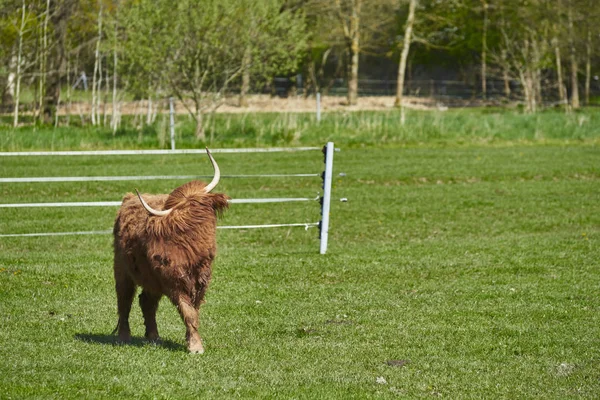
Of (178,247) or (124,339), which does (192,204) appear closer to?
(178,247)

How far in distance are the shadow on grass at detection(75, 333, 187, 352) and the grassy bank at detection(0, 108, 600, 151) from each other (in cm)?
1841

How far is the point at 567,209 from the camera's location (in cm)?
1966

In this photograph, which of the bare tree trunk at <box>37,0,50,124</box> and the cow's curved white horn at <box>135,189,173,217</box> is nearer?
the cow's curved white horn at <box>135,189,173,217</box>

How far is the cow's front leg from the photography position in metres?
7.65

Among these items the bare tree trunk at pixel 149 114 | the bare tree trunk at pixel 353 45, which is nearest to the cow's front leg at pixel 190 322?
the bare tree trunk at pixel 149 114

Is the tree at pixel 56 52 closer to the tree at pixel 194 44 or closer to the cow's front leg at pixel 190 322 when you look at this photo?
the tree at pixel 194 44

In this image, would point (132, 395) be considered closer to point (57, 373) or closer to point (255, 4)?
point (57, 373)

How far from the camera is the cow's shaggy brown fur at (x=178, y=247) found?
301 inches

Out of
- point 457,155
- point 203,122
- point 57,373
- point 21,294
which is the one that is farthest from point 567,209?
point 203,122

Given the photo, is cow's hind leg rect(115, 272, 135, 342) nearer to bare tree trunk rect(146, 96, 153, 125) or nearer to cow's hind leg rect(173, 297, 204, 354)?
cow's hind leg rect(173, 297, 204, 354)

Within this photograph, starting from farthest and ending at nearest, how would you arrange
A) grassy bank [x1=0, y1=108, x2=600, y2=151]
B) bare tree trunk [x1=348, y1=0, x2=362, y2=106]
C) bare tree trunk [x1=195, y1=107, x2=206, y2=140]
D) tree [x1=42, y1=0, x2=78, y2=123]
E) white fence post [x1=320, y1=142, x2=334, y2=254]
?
bare tree trunk [x1=348, y1=0, x2=362, y2=106] → tree [x1=42, y1=0, x2=78, y2=123] → bare tree trunk [x1=195, y1=107, x2=206, y2=140] → grassy bank [x1=0, y1=108, x2=600, y2=151] → white fence post [x1=320, y1=142, x2=334, y2=254]

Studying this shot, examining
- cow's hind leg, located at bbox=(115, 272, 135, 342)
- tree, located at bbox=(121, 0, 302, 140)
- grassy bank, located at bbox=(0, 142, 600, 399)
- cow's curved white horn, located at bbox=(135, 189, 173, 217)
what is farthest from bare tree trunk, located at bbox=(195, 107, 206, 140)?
cow's curved white horn, located at bbox=(135, 189, 173, 217)

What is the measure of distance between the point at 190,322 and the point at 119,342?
1013mm

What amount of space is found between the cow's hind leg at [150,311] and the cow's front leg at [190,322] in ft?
2.07
